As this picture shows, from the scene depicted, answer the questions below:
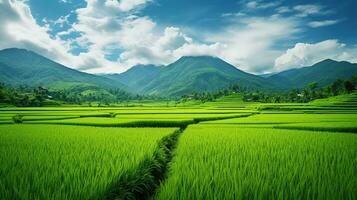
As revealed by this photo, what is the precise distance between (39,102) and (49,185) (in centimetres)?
7135

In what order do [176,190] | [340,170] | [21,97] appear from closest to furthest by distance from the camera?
[176,190], [340,170], [21,97]

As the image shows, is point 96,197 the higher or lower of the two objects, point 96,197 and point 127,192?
the higher

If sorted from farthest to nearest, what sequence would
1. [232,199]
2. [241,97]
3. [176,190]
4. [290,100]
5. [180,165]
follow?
1. [241,97]
2. [290,100]
3. [180,165]
4. [176,190]
5. [232,199]

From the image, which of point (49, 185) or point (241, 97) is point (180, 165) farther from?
point (241, 97)

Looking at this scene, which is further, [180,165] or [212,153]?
[212,153]

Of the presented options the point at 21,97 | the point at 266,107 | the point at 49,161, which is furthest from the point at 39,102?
the point at 49,161

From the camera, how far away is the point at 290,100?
3381 inches

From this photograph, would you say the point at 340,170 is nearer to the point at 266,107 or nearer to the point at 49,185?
the point at 49,185

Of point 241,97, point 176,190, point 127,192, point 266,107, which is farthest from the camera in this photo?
point 241,97

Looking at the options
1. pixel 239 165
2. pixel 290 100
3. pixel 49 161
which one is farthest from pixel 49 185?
pixel 290 100

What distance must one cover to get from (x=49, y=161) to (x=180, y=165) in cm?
323

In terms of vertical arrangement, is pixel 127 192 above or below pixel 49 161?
below

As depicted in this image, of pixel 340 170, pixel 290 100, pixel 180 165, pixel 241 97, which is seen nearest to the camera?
pixel 340 170

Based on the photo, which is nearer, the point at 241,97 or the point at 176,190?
the point at 176,190
